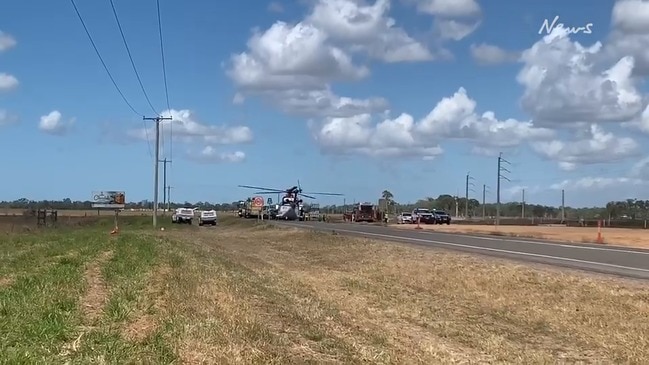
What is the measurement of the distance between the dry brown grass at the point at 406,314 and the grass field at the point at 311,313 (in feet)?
0.10

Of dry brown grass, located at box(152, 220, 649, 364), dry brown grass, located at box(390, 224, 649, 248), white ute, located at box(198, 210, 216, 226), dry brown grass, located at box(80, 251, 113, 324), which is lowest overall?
dry brown grass, located at box(152, 220, 649, 364)

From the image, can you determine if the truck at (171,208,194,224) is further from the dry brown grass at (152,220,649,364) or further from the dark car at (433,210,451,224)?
the dry brown grass at (152,220,649,364)

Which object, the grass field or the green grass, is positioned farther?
the grass field

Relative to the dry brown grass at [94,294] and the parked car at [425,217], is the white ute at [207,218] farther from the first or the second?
the dry brown grass at [94,294]

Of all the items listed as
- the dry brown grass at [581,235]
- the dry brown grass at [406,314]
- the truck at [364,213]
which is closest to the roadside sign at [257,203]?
the truck at [364,213]

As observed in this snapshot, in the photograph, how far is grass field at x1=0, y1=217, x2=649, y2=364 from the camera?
398 inches

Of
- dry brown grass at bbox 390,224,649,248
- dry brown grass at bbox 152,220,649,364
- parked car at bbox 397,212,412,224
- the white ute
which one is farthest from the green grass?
parked car at bbox 397,212,412,224

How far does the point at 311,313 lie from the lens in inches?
584

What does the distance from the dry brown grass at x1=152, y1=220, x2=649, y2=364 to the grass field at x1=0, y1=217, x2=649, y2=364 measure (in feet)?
0.10

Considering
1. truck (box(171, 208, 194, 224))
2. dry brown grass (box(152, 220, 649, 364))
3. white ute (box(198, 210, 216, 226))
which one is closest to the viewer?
dry brown grass (box(152, 220, 649, 364))

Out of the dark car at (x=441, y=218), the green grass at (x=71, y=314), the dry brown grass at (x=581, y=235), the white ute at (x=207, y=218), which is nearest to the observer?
the green grass at (x=71, y=314)

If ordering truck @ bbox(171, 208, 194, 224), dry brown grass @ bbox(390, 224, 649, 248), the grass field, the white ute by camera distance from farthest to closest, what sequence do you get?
truck @ bbox(171, 208, 194, 224), the white ute, dry brown grass @ bbox(390, 224, 649, 248), the grass field

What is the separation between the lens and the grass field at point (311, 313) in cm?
1012

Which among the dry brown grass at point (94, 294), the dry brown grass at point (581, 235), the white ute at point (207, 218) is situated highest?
the white ute at point (207, 218)
